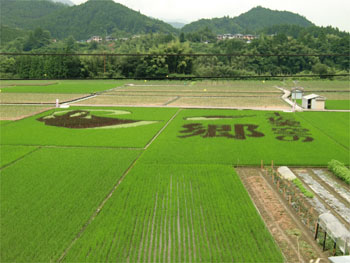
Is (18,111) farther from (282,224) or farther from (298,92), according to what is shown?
(298,92)

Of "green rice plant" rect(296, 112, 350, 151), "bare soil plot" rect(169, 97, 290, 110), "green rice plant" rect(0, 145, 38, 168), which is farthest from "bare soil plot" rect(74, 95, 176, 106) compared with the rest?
"green rice plant" rect(0, 145, 38, 168)

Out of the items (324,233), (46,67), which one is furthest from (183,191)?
(46,67)

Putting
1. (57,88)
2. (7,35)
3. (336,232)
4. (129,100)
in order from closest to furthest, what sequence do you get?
(336,232), (129,100), (57,88), (7,35)

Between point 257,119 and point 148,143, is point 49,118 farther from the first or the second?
point 257,119

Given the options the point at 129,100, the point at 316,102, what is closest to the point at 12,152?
the point at 129,100

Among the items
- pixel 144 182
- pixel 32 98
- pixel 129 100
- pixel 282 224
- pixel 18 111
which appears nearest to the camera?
pixel 282 224

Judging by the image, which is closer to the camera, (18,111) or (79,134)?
(79,134)

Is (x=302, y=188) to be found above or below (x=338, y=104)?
below
